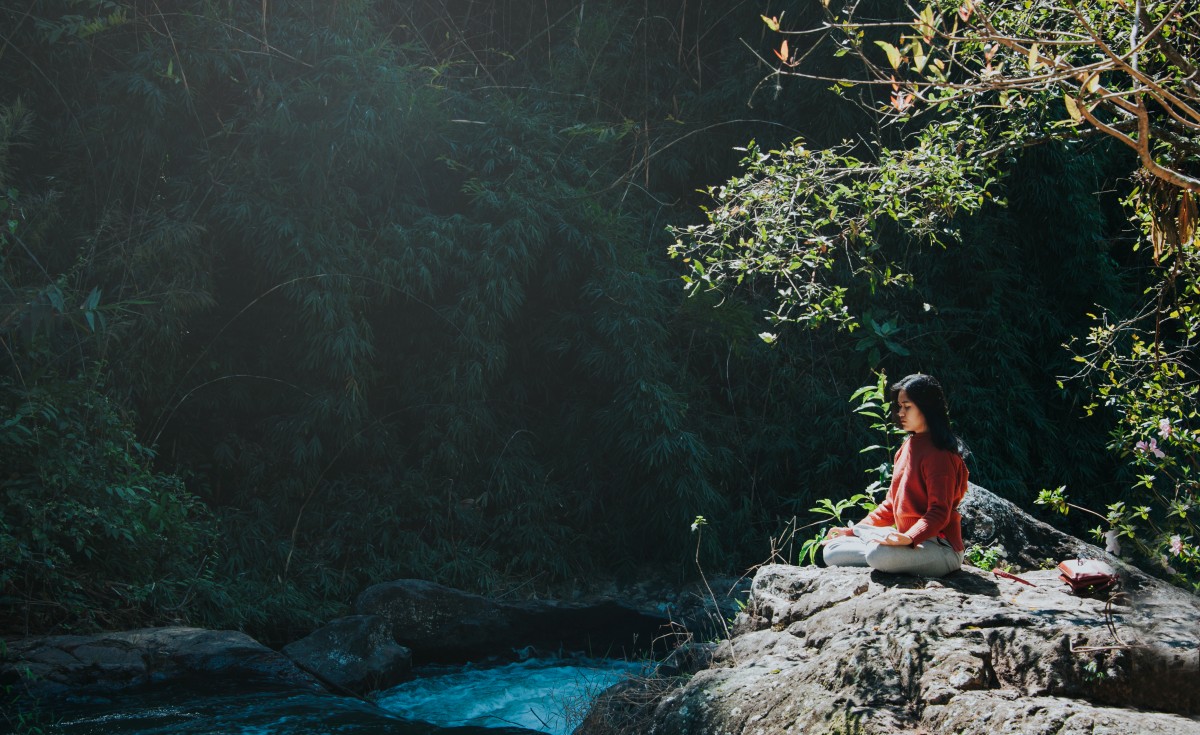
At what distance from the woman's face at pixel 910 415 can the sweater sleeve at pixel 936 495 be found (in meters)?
0.11

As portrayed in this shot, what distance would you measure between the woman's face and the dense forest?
186 centimetres

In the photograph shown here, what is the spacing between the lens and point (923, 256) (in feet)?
23.5

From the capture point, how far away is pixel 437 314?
20.6 ft

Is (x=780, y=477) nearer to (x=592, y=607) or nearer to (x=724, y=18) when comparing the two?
(x=592, y=607)

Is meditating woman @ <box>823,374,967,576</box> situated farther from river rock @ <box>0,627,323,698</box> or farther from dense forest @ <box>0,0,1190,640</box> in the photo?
river rock @ <box>0,627,323,698</box>

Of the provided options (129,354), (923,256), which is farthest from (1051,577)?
(129,354)

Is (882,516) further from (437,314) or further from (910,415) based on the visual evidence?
(437,314)

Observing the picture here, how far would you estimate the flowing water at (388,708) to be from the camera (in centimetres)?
376

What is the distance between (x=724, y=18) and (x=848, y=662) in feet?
19.4

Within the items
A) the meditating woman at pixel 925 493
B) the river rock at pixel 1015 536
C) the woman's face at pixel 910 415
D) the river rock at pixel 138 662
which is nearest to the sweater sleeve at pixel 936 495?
the meditating woman at pixel 925 493

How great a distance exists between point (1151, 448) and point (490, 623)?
3.53 m

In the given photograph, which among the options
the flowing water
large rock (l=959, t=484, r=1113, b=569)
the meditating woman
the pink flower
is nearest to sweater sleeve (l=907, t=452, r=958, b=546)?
the meditating woman

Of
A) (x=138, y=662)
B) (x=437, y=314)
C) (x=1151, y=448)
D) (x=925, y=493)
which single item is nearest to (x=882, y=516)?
(x=925, y=493)

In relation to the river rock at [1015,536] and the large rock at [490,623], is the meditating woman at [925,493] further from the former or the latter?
the large rock at [490,623]
